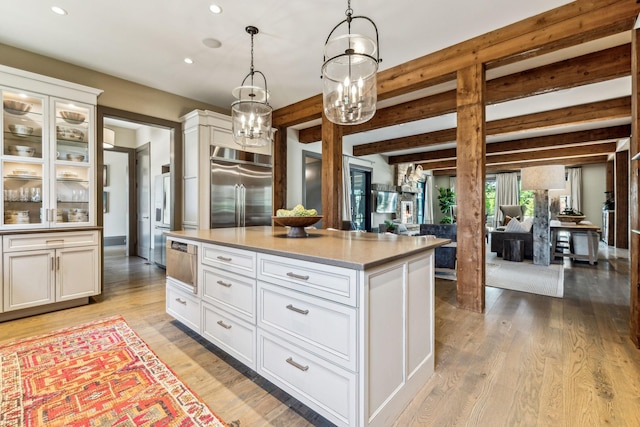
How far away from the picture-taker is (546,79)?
3529mm

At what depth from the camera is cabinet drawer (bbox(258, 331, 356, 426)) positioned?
1.33 metres

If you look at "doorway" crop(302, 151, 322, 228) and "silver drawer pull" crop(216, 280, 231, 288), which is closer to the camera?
"silver drawer pull" crop(216, 280, 231, 288)

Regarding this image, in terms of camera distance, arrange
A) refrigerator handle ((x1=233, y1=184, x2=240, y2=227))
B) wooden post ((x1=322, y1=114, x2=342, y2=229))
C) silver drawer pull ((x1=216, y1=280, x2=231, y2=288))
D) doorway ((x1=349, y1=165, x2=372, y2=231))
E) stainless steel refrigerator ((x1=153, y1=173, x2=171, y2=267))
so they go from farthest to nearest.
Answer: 1. doorway ((x1=349, y1=165, x2=372, y2=231))
2. stainless steel refrigerator ((x1=153, y1=173, x2=171, y2=267))
3. refrigerator handle ((x1=233, y1=184, x2=240, y2=227))
4. wooden post ((x1=322, y1=114, x2=342, y2=229))
5. silver drawer pull ((x1=216, y1=280, x2=231, y2=288))

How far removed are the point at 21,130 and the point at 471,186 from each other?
4.79 m

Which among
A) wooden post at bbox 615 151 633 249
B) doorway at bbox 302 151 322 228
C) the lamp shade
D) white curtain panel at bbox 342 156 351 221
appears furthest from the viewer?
white curtain panel at bbox 342 156 351 221

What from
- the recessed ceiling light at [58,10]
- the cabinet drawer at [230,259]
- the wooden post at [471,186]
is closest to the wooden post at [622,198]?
the wooden post at [471,186]

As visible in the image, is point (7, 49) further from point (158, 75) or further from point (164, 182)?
point (164, 182)

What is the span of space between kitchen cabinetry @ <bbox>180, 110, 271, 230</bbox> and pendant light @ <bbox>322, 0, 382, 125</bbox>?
8.48ft

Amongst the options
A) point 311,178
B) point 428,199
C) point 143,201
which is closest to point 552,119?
point 311,178

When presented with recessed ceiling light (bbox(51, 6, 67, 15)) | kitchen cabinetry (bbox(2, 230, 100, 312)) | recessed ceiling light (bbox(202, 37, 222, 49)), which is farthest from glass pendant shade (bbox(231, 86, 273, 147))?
kitchen cabinetry (bbox(2, 230, 100, 312))

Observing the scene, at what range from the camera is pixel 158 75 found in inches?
153

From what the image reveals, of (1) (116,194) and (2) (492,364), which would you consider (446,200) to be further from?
(1) (116,194)

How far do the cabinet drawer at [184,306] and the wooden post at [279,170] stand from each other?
9.32 feet

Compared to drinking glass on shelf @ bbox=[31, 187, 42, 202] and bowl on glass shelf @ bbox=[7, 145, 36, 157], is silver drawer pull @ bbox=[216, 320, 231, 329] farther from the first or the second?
bowl on glass shelf @ bbox=[7, 145, 36, 157]
